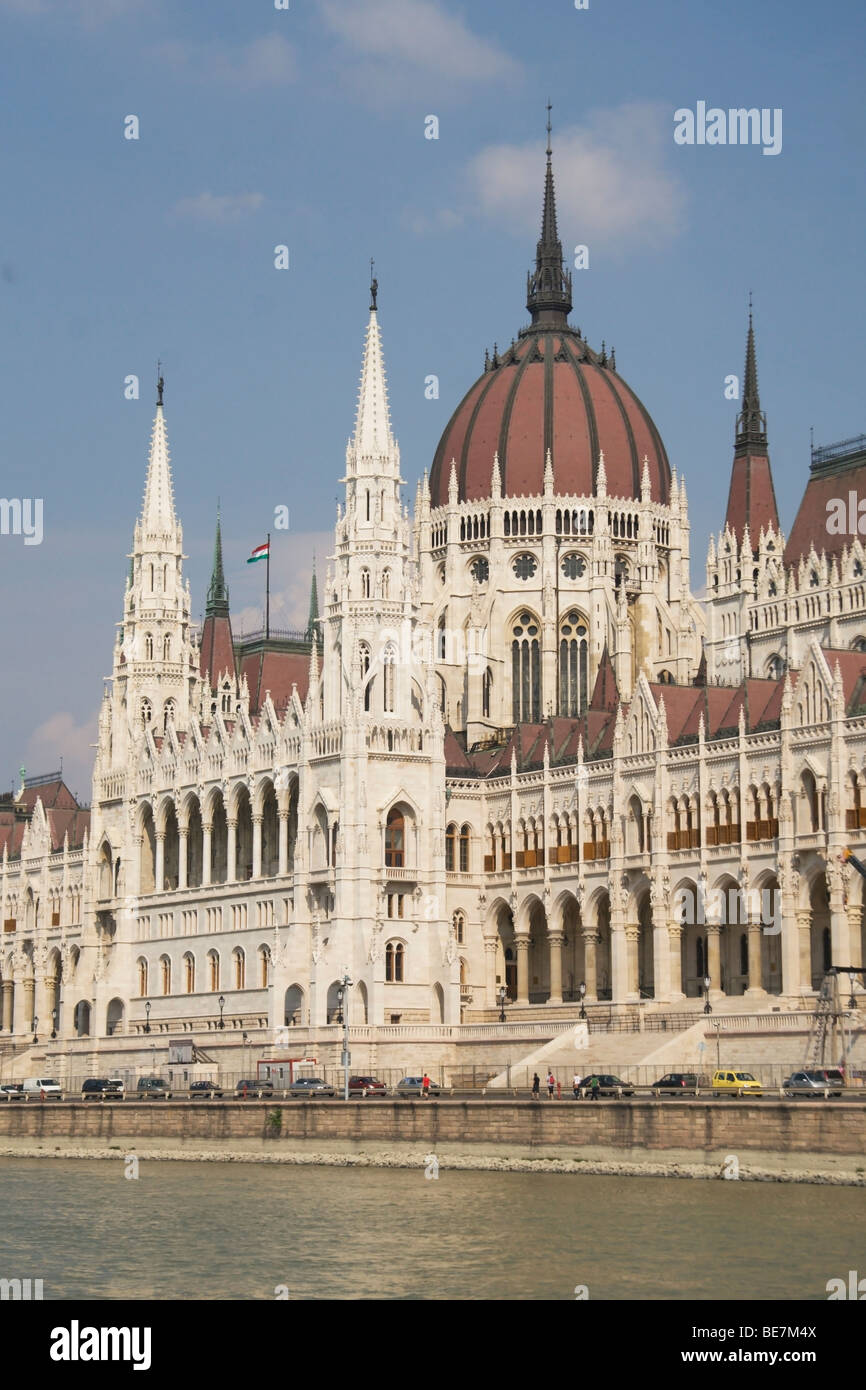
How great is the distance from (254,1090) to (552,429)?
52.4 metres

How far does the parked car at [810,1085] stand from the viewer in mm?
73250

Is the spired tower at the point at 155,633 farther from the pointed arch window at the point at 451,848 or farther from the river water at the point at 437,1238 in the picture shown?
the river water at the point at 437,1238

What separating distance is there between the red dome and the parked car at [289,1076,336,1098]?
45633 mm

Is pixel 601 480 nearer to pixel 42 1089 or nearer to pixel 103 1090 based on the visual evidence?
pixel 103 1090

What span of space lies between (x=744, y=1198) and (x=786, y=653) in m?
52.4

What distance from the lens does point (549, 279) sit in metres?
144

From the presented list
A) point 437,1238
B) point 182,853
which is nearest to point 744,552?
point 182,853

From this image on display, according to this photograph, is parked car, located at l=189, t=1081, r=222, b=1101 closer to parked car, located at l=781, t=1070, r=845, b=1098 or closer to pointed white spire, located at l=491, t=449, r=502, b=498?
parked car, located at l=781, t=1070, r=845, b=1098

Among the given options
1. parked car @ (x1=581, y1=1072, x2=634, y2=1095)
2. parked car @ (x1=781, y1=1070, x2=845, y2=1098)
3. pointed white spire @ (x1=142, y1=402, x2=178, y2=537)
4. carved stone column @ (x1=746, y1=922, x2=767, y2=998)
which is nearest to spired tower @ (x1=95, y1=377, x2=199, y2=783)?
pointed white spire @ (x1=142, y1=402, x2=178, y2=537)

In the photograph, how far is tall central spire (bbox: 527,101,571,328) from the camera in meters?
144

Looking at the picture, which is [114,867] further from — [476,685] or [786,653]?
[786,653]

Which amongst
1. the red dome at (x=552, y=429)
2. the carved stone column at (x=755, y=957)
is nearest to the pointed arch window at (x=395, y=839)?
the carved stone column at (x=755, y=957)
